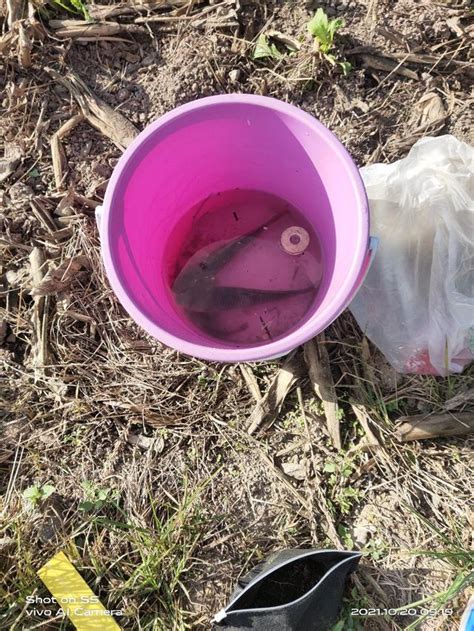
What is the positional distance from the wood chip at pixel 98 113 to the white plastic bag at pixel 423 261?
0.74 metres

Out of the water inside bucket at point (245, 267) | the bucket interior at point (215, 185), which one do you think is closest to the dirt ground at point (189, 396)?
the water inside bucket at point (245, 267)

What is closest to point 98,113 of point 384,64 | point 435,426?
point 384,64

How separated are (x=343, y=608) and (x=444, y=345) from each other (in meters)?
0.76

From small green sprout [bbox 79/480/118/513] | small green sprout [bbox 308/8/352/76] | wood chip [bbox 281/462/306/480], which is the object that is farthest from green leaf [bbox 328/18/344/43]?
small green sprout [bbox 79/480/118/513]

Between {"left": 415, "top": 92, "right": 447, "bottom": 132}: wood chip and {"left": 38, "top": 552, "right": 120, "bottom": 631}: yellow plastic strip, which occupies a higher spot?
{"left": 415, "top": 92, "right": 447, "bottom": 132}: wood chip

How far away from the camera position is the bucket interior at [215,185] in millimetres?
1236

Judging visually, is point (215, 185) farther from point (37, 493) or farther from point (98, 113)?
point (37, 493)

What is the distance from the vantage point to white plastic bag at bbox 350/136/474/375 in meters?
1.56

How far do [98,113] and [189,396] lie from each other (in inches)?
36.3

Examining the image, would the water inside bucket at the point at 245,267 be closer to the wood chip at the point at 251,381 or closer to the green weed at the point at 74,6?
the wood chip at the point at 251,381

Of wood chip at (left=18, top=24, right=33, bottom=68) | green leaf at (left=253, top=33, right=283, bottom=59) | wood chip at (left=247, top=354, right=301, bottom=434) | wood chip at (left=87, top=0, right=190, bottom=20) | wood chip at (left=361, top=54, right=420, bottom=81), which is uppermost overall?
wood chip at (left=87, top=0, right=190, bottom=20)

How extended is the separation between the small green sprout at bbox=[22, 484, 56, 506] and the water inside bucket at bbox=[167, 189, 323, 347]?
626 mm

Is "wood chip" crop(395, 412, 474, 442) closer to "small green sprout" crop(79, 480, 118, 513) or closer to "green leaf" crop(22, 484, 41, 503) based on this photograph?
"small green sprout" crop(79, 480, 118, 513)

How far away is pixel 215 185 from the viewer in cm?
166
